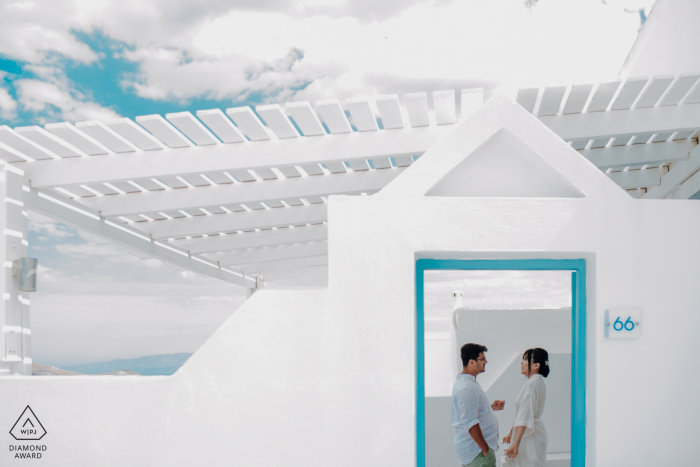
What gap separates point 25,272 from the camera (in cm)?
723

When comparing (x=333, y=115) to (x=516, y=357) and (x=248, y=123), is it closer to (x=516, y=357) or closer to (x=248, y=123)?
(x=248, y=123)

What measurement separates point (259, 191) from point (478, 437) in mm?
5022

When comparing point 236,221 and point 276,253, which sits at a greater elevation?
point 236,221

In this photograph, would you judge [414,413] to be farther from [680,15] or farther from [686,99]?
[680,15]

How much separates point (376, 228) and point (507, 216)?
125cm

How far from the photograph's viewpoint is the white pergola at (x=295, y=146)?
22.2 ft

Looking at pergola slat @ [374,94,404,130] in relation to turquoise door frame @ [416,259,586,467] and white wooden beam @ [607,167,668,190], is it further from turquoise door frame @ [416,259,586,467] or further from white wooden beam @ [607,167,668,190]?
white wooden beam @ [607,167,668,190]

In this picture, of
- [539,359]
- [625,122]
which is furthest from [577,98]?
[539,359]

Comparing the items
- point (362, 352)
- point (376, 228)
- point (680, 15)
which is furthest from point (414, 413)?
point (680, 15)

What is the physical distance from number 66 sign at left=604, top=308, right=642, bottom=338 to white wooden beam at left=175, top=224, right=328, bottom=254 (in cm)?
744

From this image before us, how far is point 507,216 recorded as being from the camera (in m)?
5.26

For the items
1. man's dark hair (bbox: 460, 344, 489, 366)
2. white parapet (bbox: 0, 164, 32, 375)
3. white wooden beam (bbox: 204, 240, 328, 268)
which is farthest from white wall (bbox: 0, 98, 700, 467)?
white wooden beam (bbox: 204, 240, 328, 268)

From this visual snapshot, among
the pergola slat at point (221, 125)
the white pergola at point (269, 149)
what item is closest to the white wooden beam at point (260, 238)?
the white pergola at point (269, 149)

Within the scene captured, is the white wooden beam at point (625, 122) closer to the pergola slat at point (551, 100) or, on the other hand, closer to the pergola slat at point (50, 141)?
the pergola slat at point (551, 100)
